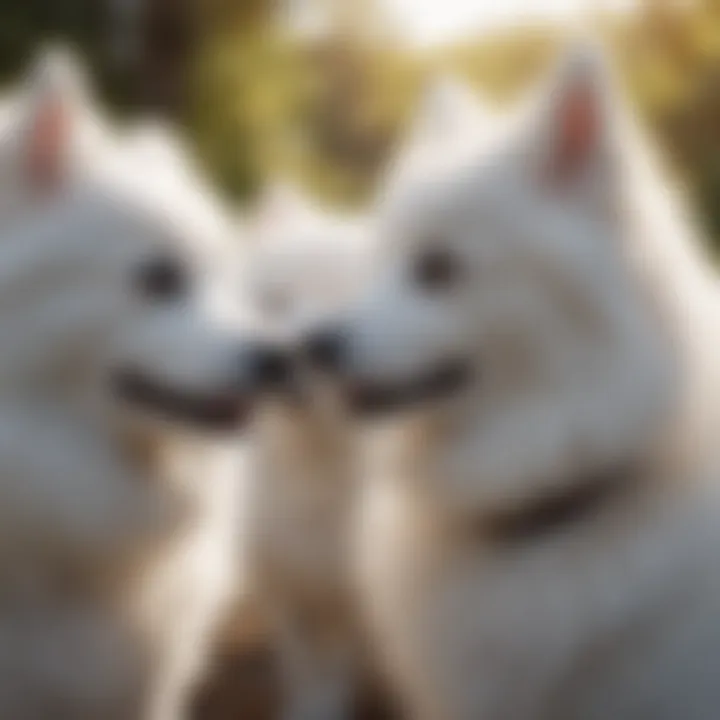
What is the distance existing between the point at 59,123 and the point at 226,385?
18.7 inches

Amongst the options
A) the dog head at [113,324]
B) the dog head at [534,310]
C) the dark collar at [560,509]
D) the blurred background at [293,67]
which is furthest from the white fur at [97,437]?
the blurred background at [293,67]

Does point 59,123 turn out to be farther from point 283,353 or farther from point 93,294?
point 283,353

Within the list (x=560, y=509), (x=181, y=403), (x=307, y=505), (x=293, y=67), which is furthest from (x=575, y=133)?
(x=293, y=67)

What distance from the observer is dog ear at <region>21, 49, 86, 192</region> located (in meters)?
2.15

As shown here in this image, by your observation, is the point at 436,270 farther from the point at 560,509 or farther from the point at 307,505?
the point at 307,505

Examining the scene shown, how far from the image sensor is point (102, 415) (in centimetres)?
218

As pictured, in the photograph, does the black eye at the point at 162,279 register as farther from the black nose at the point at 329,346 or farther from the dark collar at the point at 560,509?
the dark collar at the point at 560,509

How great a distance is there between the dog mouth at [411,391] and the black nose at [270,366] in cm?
10

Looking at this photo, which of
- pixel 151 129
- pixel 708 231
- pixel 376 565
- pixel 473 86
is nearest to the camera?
pixel 376 565

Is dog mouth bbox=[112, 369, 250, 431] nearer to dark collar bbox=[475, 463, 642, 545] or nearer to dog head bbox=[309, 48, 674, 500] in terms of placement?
dog head bbox=[309, 48, 674, 500]

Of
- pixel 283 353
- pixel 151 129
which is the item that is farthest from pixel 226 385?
pixel 151 129

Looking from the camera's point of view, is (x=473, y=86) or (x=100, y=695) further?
(x=473, y=86)

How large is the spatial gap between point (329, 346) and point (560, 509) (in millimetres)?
455

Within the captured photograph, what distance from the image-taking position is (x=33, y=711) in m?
2.20
